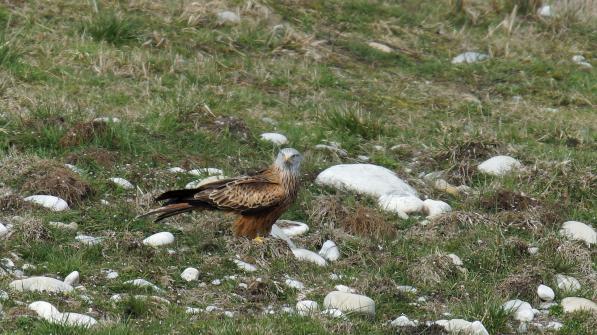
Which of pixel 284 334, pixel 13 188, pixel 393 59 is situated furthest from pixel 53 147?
pixel 393 59

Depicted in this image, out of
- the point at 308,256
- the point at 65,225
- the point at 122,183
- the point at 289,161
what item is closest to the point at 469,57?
the point at 289,161

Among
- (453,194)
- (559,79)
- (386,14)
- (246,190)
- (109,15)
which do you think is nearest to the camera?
(246,190)

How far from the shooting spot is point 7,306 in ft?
20.4

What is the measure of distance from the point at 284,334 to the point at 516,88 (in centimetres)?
750

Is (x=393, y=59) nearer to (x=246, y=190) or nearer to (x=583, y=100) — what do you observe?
(x=583, y=100)

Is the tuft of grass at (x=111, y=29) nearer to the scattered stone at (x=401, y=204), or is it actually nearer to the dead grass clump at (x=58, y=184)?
the dead grass clump at (x=58, y=184)

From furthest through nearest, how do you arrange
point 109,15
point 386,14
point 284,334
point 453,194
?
point 386,14
point 109,15
point 453,194
point 284,334

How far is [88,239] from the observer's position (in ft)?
25.1

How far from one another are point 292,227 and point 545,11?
8.31 m

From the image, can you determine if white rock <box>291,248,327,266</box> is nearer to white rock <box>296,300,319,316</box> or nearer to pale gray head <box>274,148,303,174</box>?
pale gray head <box>274,148,303,174</box>

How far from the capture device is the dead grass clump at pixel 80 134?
30.6 ft

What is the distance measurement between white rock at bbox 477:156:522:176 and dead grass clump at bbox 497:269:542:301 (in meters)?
2.48

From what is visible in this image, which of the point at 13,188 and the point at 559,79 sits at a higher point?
the point at 13,188

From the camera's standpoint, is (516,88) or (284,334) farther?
(516,88)
